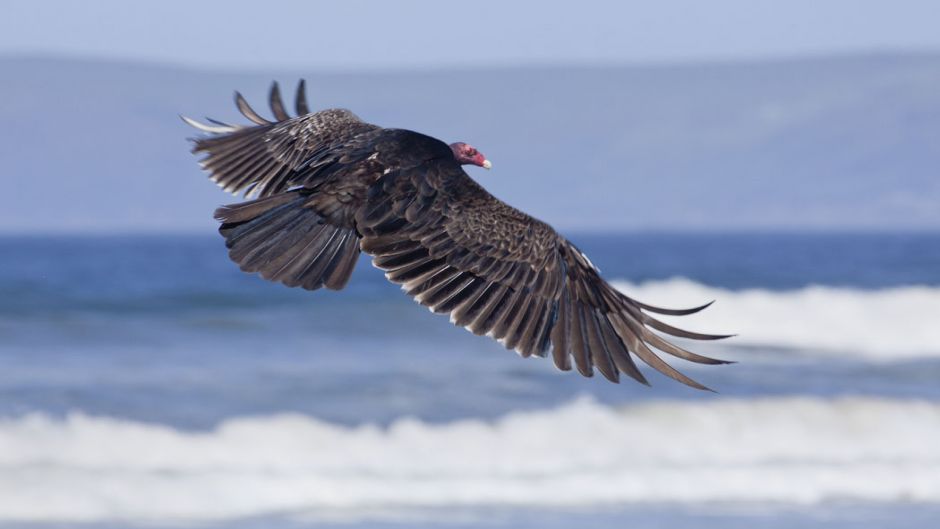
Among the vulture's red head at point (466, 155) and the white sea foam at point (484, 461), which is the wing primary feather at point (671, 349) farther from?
the white sea foam at point (484, 461)

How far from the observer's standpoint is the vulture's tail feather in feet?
22.9

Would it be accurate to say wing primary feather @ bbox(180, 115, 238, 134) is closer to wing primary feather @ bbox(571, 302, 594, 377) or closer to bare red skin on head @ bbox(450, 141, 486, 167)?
bare red skin on head @ bbox(450, 141, 486, 167)

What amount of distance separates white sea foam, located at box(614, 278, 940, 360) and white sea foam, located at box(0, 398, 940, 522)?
180 inches

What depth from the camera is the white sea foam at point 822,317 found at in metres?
23.6

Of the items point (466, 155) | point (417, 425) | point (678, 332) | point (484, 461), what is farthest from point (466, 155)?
point (417, 425)

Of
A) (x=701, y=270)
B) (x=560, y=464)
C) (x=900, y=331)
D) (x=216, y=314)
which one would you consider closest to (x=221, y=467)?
(x=560, y=464)

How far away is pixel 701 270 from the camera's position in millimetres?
44750

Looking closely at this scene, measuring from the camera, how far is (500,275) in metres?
7.04

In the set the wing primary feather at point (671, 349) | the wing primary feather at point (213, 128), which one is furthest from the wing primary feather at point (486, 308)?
the wing primary feather at point (213, 128)

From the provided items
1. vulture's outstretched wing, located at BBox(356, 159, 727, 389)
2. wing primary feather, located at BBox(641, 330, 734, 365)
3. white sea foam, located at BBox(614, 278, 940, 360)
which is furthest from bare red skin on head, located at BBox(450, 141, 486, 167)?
white sea foam, located at BBox(614, 278, 940, 360)

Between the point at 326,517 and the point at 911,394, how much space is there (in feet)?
27.7

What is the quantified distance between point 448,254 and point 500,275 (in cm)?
25

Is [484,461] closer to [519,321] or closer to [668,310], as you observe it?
[519,321]

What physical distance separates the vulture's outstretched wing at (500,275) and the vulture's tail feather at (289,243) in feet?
0.48
